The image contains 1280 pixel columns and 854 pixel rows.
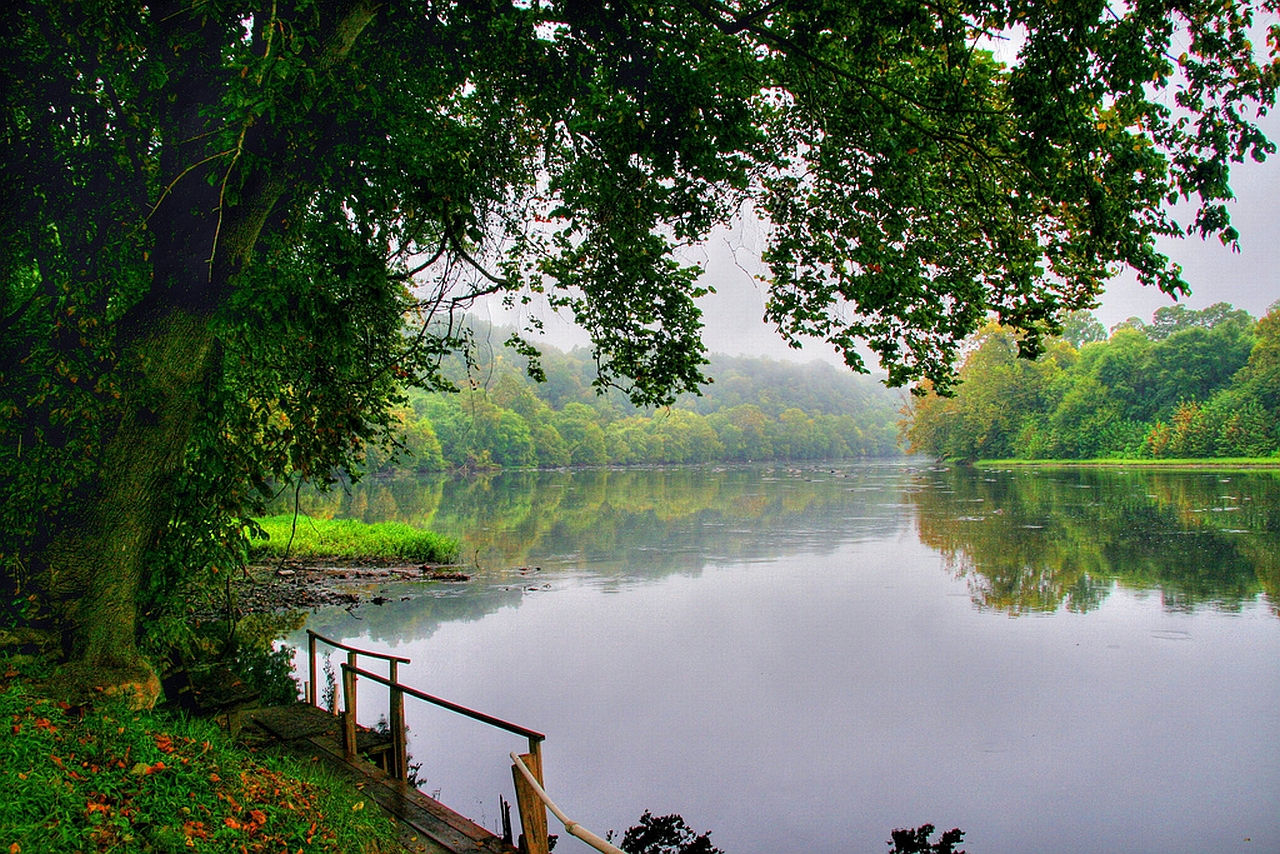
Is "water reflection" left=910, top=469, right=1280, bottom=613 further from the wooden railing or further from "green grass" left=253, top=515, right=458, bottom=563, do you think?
"green grass" left=253, top=515, right=458, bottom=563

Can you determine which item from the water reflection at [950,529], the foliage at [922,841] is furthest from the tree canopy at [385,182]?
the water reflection at [950,529]

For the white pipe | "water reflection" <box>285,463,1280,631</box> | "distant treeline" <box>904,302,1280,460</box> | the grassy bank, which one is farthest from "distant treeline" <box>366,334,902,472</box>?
the white pipe

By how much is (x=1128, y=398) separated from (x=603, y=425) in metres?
76.7

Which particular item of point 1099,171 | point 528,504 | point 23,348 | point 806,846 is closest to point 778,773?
point 806,846

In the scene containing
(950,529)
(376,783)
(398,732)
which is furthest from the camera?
(950,529)

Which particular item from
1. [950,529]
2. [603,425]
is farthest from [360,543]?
[603,425]

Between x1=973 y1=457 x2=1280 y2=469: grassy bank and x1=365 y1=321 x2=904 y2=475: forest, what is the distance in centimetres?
1546

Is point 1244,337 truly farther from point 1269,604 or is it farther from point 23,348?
point 23,348

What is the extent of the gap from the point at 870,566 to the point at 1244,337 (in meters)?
66.9

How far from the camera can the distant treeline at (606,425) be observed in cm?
9544

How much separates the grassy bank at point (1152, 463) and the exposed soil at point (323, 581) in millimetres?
63522

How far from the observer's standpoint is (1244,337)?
226ft

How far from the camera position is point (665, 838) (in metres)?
8.56

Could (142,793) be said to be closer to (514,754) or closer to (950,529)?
(514,754)
